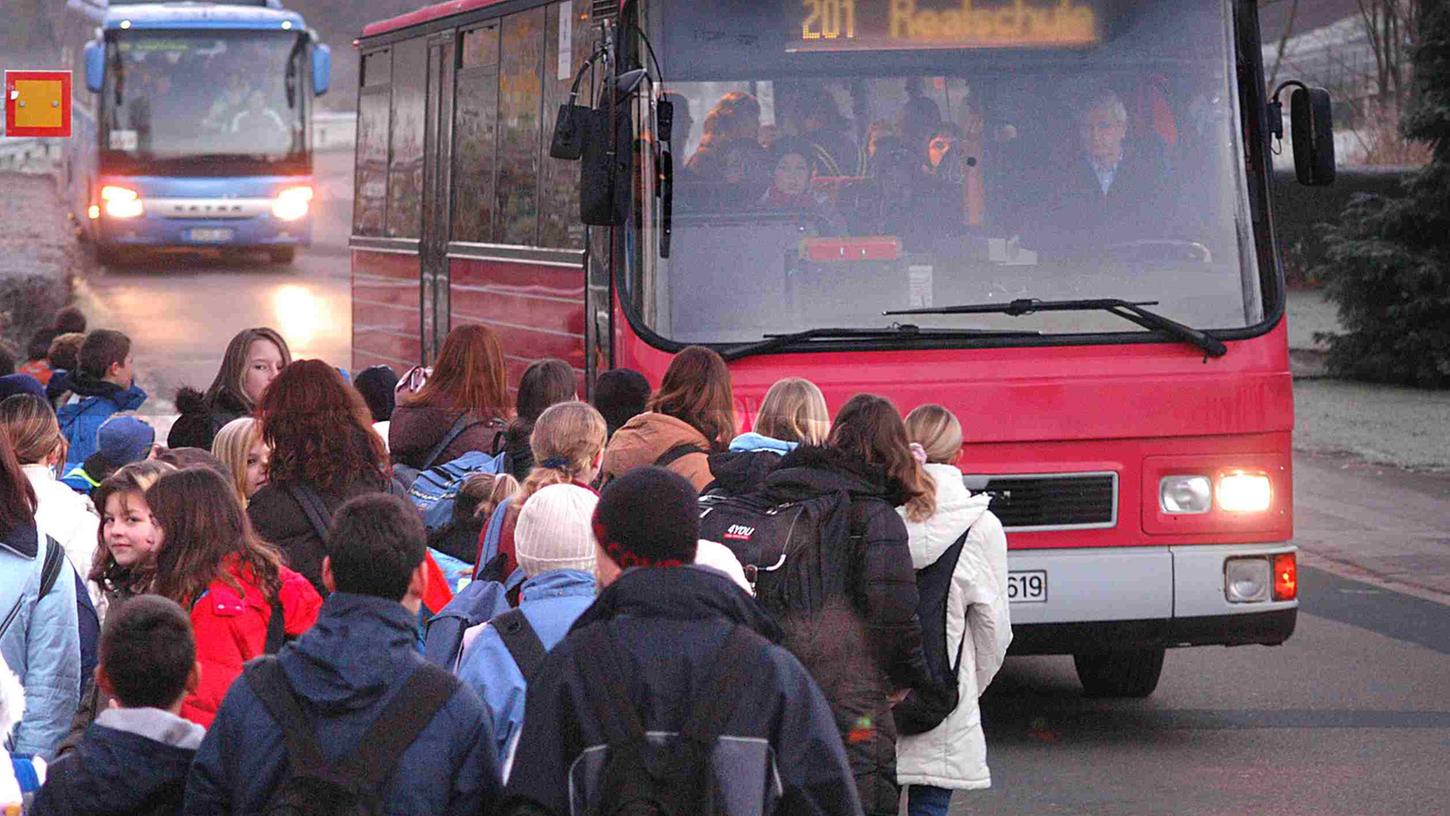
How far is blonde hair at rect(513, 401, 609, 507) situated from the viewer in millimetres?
5969

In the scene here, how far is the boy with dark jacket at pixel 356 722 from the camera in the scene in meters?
3.55

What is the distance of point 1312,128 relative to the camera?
27.4ft

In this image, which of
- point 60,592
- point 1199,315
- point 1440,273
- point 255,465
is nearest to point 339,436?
point 255,465

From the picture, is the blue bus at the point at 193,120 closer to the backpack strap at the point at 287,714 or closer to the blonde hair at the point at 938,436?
the blonde hair at the point at 938,436

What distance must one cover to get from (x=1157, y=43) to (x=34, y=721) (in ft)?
16.7

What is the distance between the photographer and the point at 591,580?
14.8 ft

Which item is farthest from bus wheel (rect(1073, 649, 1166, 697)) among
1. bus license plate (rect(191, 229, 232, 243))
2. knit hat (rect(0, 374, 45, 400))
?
bus license plate (rect(191, 229, 232, 243))

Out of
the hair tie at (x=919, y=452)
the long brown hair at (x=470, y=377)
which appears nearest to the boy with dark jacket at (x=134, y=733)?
the hair tie at (x=919, y=452)

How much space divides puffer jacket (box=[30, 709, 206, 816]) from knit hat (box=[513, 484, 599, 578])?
988 millimetres

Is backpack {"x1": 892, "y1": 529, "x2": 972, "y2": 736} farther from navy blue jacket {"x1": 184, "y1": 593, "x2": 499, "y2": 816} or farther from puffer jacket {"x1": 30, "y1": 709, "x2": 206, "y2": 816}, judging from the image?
puffer jacket {"x1": 30, "y1": 709, "x2": 206, "y2": 816}

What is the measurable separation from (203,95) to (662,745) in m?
28.2

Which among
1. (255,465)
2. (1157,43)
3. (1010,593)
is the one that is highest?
(1157,43)

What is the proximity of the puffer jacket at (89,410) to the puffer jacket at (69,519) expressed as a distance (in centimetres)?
285

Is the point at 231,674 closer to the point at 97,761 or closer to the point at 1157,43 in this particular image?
the point at 97,761
